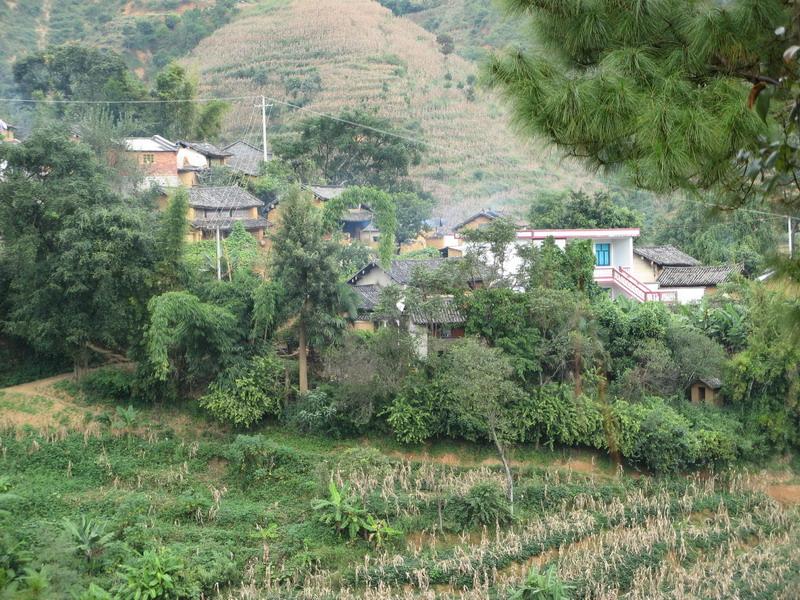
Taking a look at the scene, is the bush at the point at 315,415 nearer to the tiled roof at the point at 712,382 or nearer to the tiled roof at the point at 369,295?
the tiled roof at the point at 369,295

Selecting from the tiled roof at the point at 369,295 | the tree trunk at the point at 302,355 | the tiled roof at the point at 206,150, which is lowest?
the tree trunk at the point at 302,355

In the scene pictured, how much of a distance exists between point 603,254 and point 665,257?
2391mm

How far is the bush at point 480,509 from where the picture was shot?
1225 centimetres

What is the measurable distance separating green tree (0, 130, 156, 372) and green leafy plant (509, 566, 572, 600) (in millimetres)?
9080

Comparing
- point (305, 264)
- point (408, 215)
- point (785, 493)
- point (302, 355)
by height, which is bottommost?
point (785, 493)

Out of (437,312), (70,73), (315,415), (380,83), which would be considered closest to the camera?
(315,415)

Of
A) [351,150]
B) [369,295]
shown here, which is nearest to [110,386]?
[369,295]

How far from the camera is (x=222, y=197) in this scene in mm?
23156

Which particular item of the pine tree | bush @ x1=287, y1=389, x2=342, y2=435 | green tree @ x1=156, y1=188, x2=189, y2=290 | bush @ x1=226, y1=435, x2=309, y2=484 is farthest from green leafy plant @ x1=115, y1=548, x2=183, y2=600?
the pine tree

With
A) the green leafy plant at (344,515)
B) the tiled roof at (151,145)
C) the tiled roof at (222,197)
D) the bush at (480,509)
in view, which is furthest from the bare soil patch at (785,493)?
the tiled roof at (151,145)

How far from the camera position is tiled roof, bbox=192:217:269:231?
2195cm

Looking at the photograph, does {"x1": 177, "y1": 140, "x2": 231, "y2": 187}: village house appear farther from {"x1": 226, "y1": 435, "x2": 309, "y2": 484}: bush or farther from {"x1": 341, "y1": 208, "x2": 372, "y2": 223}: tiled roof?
{"x1": 226, "y1": 435, "x2": 309, "y2": 484}: bush

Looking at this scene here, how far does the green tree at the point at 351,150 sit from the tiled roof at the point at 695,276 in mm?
12024

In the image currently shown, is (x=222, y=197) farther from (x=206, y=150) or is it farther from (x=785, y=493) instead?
(x=785, y=493)
